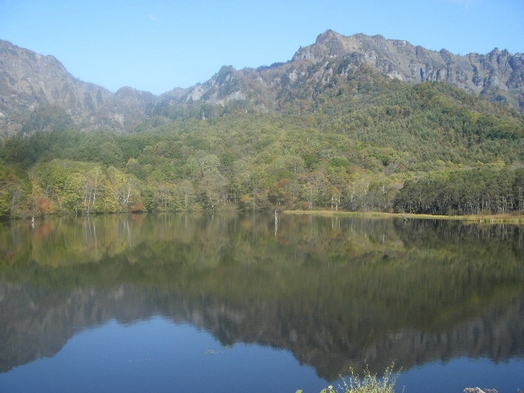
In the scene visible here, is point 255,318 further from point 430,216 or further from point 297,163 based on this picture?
point 297,163

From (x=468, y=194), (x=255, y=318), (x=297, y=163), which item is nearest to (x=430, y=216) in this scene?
(x=468, y=194)

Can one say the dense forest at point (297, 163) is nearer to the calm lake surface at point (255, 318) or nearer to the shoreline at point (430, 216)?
the shoreline at point (430, 216)

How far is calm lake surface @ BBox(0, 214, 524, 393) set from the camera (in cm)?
1525

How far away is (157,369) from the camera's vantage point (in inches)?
618

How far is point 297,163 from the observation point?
112 metres

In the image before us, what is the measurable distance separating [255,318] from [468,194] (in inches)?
2342

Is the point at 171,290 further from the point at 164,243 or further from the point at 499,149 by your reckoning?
the point at 499,149

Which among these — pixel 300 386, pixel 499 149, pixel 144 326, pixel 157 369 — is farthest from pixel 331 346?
pixel 499 149

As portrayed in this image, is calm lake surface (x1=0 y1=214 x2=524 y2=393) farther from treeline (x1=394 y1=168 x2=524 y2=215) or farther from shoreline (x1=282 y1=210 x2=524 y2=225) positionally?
treeline (x1=394 y1=168 x2=524 y2=215)

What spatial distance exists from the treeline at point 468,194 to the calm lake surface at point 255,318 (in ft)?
114

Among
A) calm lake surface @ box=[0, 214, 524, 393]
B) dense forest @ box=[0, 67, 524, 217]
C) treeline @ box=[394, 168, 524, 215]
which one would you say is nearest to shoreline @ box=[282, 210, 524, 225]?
treeline @ box=[394, 168, 524, 215]

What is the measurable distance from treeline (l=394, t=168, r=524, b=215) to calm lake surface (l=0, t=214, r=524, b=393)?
1366 inches

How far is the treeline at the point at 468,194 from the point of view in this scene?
70250mm

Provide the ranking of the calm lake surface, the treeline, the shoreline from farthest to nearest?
1. the treeline
2. the shoreline
3. the calm lake surface
